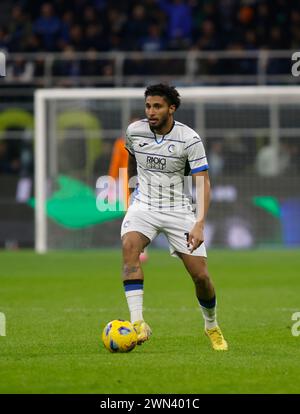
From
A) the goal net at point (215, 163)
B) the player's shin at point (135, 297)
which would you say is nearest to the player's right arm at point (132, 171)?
the player's shin at point (135, 297)

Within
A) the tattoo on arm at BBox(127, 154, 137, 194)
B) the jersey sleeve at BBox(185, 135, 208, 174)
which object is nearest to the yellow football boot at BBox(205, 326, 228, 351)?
the jersey sleeve at BBox(185, 135, 208, 174)

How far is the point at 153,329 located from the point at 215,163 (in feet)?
44.1

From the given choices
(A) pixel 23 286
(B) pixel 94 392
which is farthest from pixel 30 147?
(B) pixel 94 392

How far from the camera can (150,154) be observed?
9.62 meters

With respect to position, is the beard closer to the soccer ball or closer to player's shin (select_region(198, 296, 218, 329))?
player's shin (select_region(198, 296, 218, 329))

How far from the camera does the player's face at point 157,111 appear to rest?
9.45m

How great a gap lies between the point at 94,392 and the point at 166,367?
113 cm

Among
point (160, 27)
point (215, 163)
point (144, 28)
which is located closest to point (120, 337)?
point (215, 163)

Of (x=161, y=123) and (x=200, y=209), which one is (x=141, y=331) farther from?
(x=161, y=123)

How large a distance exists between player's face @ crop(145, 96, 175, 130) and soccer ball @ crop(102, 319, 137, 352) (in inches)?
70.9

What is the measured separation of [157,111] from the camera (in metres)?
9.45

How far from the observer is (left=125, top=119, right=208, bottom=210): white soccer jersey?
9.50m

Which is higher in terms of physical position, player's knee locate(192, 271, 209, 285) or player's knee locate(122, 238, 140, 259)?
player's knee locate(122, 238, 140, 259)

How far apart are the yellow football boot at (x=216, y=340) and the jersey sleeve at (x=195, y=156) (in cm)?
143
